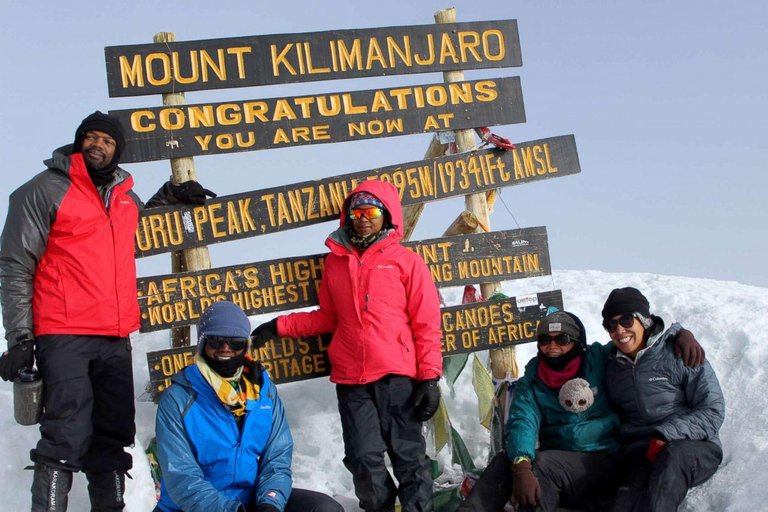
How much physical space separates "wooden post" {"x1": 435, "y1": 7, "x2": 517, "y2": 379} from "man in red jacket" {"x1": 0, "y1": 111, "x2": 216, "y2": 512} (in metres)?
2.80

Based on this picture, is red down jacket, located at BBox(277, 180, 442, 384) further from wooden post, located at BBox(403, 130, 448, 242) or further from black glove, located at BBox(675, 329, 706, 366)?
black glove, located at BBox(675, 329, 706, 366)

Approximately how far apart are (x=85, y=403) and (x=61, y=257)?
92 centimetres

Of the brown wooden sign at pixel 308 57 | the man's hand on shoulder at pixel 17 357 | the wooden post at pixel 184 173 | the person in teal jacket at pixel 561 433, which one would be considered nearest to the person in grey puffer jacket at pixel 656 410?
the person in teal jacket at pixel 561 433

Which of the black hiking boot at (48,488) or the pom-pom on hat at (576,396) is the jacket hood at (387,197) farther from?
the black hiking boot at (48,488)

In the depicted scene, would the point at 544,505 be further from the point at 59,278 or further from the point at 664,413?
the point at 59,278

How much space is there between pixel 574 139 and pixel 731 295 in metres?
3.53

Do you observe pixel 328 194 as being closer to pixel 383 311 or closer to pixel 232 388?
pixel 383 311

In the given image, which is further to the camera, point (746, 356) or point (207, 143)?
point (746, 356)

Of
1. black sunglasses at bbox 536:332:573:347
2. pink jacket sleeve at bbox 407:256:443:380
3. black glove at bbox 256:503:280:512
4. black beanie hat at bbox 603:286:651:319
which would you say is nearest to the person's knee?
black sunglasses at bbox 536:332:573:347

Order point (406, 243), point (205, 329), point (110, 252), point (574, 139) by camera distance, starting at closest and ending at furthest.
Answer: point (205, 329)
point (110, 252)
point (406, 243)
point (574, 139)

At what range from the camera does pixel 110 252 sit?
4473 millimetres

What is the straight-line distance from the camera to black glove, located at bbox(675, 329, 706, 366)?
13.9ft

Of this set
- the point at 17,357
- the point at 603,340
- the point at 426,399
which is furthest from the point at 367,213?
the point at 603,340

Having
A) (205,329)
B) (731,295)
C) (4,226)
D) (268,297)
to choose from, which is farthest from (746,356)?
(4,226)
